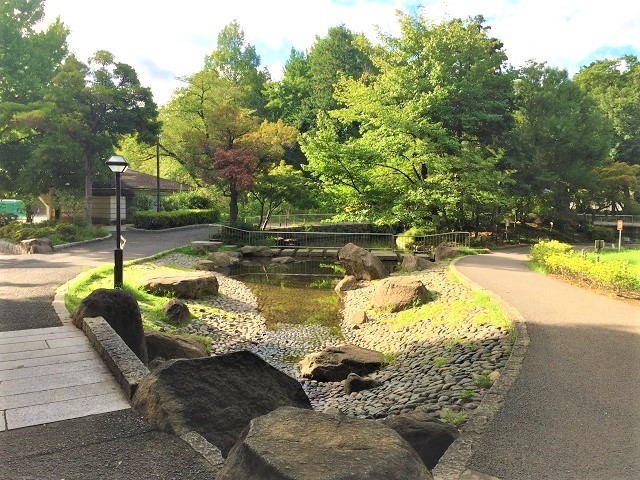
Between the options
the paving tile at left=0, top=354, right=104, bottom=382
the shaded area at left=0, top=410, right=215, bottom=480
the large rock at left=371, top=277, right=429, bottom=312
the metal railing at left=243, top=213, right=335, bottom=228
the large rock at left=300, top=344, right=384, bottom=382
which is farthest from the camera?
the metal railing at left=243, top=213, right=335, bottom=228

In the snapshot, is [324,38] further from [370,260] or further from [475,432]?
[475,432]

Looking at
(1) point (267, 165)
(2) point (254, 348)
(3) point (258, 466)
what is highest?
(1) point (267, 165)

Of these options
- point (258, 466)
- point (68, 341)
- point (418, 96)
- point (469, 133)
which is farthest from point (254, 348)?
point (469, 133)

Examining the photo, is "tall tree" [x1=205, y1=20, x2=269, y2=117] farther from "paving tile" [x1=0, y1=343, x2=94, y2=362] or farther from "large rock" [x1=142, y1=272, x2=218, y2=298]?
"paving tile" [x1=0, y1=343, x2=94, y2=362]

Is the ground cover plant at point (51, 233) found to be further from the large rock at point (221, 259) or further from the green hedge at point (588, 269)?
the green hedge at point (588, 269)

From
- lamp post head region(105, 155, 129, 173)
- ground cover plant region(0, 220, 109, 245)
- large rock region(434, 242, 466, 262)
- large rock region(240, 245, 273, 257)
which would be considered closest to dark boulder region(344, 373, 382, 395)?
lamp post head region(105, 155, 129, 173)

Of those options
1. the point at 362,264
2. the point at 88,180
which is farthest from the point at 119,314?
the point at 88,180

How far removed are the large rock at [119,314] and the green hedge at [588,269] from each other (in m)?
9.52

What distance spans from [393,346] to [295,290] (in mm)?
6834

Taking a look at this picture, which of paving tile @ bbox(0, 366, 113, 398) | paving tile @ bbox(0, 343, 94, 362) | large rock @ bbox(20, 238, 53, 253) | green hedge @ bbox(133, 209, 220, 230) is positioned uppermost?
green hedge @ bbox(133, 209, 220, 230)

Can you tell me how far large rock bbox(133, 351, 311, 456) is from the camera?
3.70 meters

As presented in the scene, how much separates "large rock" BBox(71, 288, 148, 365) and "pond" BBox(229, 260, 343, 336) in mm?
4953

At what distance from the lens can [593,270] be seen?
406 inches

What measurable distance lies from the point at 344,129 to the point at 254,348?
26.7m
